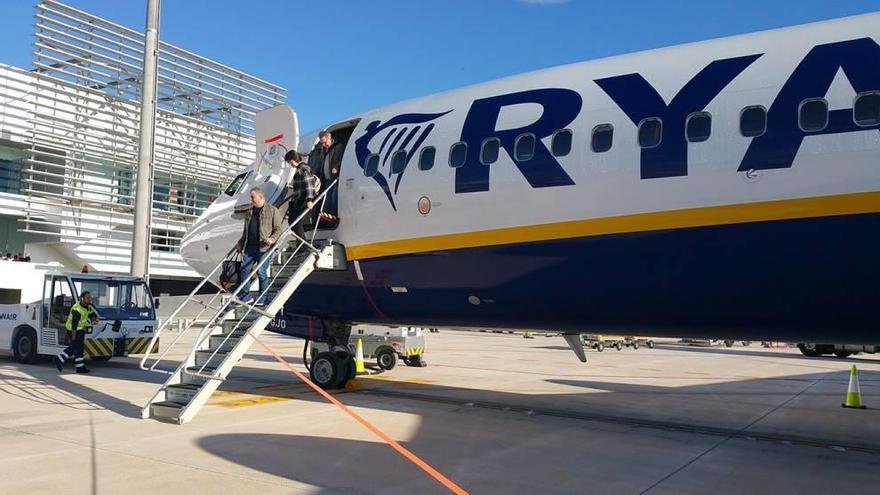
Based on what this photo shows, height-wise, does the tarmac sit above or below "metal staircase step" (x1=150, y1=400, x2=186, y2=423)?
below

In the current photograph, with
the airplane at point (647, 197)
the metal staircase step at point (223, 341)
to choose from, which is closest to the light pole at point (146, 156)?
the metal staircase step at point (223, 341)

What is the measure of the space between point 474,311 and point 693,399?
569 cm

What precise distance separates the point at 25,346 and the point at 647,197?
16.5 metres

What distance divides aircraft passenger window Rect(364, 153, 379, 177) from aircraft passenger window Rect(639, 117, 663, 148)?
450cm

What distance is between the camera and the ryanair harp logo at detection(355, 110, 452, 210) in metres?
10.6

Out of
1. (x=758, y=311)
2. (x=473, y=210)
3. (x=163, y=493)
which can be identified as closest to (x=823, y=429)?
(x=758, y=311)

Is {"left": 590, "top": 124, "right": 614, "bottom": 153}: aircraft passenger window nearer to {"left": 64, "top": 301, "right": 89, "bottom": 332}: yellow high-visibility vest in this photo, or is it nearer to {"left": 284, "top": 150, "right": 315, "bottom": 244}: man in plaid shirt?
{"left": 284, "top": 150, "right": 315, "bottom": 244}: man in plaid shirt

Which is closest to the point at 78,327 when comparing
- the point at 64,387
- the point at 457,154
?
the point at 64,387

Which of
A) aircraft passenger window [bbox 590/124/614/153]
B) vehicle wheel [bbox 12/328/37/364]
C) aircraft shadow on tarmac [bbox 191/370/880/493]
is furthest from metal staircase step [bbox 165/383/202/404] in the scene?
vehicle wheel [bbox 12/328/37/364]

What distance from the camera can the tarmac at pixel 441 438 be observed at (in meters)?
6.73

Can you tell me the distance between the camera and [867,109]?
6.92 meters

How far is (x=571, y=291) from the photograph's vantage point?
899 cm

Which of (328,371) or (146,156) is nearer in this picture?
(328,371)

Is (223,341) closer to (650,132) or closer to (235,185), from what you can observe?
(235,185)
